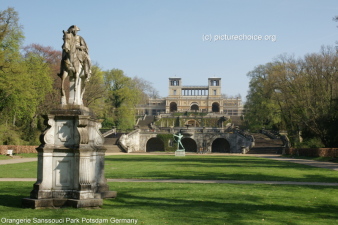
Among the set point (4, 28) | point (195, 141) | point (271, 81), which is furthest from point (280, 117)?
point (4, 28)

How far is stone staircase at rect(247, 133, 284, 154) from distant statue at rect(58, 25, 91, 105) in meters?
48.0

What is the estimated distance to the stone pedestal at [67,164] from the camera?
993 cm

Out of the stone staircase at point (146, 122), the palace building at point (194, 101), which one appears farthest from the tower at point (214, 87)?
the stone staircase at point (146, 122)

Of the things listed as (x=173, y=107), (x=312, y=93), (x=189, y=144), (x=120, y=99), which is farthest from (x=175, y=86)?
(x=312, y=93)

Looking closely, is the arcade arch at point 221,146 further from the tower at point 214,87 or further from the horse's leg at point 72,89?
the horse's leg at point 72,89

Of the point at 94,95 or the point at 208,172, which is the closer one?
the point at 208,172

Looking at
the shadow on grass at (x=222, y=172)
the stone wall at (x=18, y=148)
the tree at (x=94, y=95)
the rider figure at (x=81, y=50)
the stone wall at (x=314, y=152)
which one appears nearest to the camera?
the rider figure at (x=81, y=50)

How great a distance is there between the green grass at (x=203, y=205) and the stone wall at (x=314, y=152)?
24.4 m

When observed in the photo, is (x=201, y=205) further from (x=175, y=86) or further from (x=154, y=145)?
(x=175, y=86)

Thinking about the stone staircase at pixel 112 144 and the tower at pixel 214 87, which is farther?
the tower at pixel 214 87

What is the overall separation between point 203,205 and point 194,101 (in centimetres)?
11152

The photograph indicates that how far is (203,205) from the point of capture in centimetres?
1045

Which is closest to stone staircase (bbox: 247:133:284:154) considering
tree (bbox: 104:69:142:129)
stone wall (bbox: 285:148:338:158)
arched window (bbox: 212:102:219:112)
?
stone wall (bbox: 285:148:338:158)

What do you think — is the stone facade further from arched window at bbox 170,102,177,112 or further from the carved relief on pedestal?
the carved relief on pedestal
